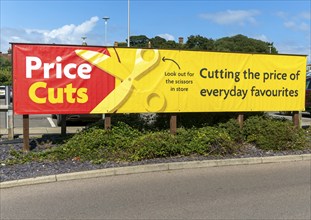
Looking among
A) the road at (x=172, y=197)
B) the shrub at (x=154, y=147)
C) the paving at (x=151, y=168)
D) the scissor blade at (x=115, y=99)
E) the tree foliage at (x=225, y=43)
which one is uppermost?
the tree foliage at (x=225, y=43)

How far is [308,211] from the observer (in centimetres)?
511

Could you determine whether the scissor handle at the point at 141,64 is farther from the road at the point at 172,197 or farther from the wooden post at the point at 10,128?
the wooden post at the point at 10,128

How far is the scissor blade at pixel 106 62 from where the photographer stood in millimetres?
8305

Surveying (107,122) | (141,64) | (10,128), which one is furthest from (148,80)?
Result: (10,128)

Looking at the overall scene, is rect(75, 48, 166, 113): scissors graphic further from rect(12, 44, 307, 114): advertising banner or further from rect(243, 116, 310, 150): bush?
rect(243, 116, 310, 150): bush

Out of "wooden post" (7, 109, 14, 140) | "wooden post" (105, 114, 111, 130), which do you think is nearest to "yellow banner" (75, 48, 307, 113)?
"wooden post" (105, 114, 111, 130)

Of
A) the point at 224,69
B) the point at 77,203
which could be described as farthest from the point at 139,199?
the point at 224,69

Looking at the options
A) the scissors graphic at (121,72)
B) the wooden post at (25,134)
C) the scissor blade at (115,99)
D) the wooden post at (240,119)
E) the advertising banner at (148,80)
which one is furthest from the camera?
the wooden post at (240,119)

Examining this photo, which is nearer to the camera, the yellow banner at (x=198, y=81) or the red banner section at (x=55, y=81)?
the red banner section at (x=55, y=81)

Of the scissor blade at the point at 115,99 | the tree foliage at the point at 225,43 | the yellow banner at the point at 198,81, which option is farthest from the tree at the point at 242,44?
the scissor blade at the point at 115,99

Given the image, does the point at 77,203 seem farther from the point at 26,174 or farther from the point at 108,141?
the point at 108,141

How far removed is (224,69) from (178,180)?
12.0ft

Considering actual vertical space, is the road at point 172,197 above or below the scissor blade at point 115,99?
below

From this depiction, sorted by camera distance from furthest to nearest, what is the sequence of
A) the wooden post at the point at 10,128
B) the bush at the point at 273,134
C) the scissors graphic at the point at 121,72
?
1. the wooden post at the point at 10,128
2. the bush at the point at 273,134
3. the scissors graphic at the point at 121,72
